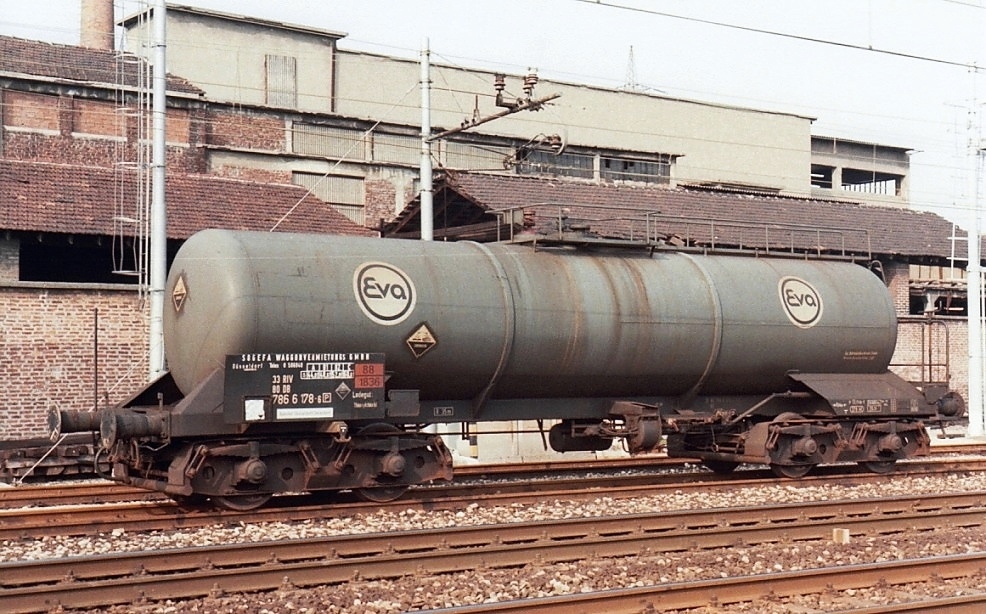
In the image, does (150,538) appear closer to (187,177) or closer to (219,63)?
(187,177)

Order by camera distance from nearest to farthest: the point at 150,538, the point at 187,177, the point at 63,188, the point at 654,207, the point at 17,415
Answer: the point at 150,538, the point at 17,415, the point at 63,188, the point at 187,177, the point at 654,207

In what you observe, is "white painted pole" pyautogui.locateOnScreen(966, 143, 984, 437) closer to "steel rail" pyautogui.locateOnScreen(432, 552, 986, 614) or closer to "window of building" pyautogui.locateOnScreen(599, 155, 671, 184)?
"steel rail" pyautogui.locateOnScreen(432, 552, 986, 614)

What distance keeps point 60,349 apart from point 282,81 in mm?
24283

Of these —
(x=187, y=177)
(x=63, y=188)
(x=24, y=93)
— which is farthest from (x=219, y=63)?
(x=63, y=188)

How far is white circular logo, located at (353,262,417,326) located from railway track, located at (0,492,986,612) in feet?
11.7

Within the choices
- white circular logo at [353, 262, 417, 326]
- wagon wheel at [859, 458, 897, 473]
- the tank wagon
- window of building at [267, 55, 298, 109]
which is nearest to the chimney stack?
window of building at [267, 55, 298, 109]

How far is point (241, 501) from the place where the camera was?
13.4 m

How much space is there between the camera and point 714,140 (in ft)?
193

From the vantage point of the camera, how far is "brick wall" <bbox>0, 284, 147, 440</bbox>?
2291cm

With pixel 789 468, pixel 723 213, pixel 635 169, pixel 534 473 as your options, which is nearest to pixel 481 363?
pixel 534 473

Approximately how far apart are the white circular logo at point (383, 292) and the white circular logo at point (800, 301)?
6.31 meters

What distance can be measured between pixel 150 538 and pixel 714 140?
50.7 meters

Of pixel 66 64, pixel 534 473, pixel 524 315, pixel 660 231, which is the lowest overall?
pixel 534 473

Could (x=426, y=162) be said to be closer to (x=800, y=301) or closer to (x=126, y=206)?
(x=800, y=301)
